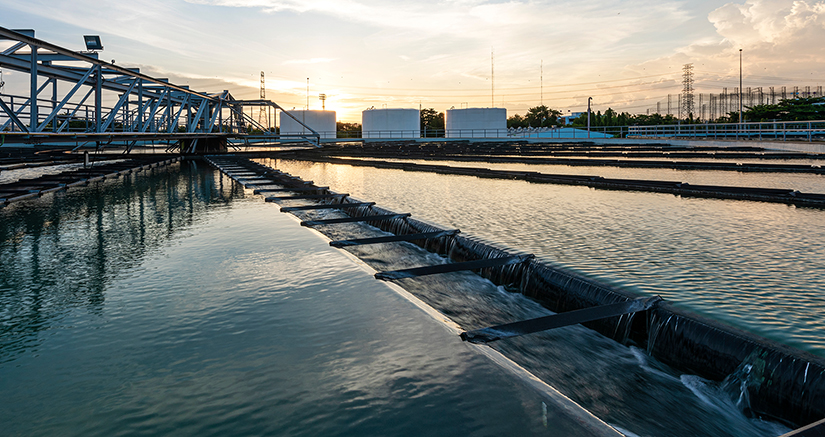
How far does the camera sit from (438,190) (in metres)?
14.0

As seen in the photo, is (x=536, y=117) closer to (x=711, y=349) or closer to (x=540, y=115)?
(x=540, y=115)

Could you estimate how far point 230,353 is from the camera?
3.66 m

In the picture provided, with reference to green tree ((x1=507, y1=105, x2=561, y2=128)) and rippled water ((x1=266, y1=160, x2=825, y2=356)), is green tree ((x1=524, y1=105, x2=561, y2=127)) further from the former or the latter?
rippled water ((x1=266, y1=160, x2=825, y2=356))

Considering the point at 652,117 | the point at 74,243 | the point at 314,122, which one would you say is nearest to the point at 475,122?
the point at 314,122

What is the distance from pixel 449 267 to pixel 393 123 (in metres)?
70.1

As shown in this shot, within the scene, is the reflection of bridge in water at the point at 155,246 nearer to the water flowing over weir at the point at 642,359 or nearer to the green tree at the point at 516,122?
the water flowing over weir at the point at 642,359

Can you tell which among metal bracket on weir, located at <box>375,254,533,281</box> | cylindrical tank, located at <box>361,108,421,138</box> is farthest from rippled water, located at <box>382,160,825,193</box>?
cylindrical tank, located at <box>361,108,421,138</box>

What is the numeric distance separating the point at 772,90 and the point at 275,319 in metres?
131

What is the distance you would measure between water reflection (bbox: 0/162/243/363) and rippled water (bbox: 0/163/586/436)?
3 centimetres

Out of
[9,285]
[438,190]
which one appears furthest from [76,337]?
Result: [438,190]

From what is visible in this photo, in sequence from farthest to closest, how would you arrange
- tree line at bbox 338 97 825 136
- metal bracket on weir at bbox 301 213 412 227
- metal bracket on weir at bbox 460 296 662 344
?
tree line at bbox 338 97 825 136
metal bracket on weir at bbox 301 213 412 227
metal bracket on weir at bbox 460 296 662 344

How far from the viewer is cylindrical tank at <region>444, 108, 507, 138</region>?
69562 mm

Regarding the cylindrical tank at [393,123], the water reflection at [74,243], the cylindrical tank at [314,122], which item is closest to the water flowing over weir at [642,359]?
the water reflection at [74,243]

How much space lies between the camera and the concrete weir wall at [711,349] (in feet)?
10.8
